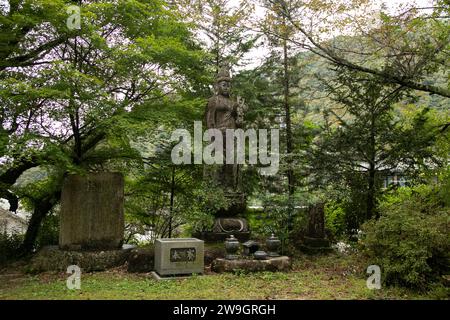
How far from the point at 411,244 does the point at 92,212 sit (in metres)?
6.78

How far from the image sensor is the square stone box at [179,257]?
738 cm

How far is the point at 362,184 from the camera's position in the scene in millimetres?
10023

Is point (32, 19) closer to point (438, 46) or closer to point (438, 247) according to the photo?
point (438, 46)

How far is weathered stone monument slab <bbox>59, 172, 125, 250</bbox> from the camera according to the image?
834 cm

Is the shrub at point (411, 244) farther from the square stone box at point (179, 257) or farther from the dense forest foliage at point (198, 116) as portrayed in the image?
the square stone box at point (179, 257)

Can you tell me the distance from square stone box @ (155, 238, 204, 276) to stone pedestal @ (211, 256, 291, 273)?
1.25 ft

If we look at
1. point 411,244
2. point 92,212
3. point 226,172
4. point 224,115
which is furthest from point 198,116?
point 411,244

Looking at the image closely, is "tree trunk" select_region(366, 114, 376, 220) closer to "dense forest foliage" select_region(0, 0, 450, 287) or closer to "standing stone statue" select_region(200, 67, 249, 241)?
"dense forest foliage" select_region(0, 0, 450, 287)

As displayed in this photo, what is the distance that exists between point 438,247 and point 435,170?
12.0 feet

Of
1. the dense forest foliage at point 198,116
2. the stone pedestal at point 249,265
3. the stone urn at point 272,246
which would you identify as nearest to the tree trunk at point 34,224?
the dense forest foliage at point 198,116

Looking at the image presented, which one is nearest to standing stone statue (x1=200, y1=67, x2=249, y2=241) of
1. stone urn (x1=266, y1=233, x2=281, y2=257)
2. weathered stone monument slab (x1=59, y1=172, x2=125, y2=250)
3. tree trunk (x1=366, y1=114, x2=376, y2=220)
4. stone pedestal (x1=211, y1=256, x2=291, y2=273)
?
stone urn (x1=266, y1=233, x2=281, y2=257)

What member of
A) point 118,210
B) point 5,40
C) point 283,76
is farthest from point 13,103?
point 283,76

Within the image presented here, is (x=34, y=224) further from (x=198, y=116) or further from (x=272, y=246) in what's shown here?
(x=272, y=246)

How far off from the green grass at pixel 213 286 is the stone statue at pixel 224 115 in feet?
9.19
